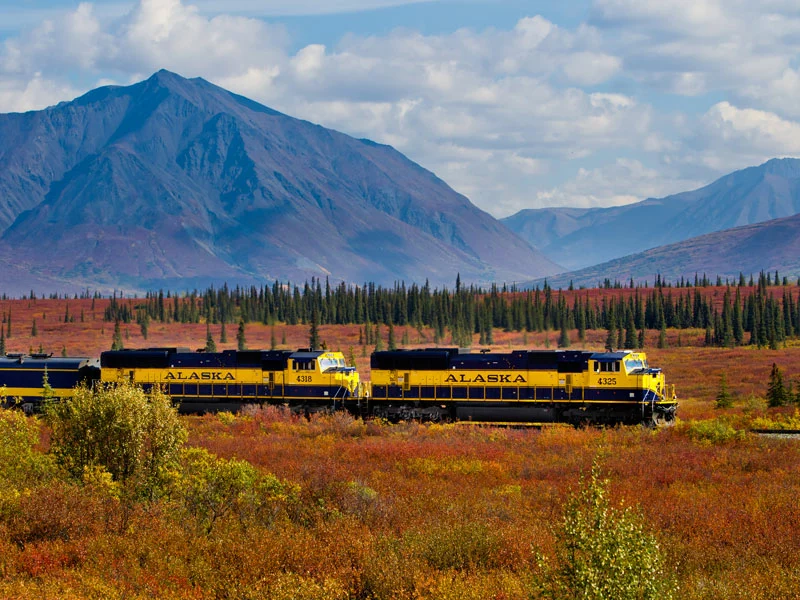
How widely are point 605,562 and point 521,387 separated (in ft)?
116

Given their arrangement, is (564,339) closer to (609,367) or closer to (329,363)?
(329,363)

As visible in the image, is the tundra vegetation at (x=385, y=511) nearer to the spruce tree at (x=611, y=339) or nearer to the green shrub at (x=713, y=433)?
the green shrub at (x=713, y=433)

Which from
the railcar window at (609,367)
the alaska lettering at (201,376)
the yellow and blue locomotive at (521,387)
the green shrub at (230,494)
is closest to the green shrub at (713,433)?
the yellow and blue locomotive at (521,387)

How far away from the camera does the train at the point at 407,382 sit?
4794 cm

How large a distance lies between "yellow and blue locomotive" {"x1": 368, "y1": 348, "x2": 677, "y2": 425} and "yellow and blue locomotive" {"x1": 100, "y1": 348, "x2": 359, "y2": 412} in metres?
2.95

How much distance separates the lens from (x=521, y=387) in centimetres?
4919

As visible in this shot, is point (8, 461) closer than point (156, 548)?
No

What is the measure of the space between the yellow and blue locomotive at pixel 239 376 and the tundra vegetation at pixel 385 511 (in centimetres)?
945

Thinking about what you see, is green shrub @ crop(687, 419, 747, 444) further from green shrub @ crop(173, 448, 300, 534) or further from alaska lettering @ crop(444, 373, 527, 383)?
green shrub @ crop(173, 448, 300, 534)

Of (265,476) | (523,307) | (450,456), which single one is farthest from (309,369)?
(523,307)

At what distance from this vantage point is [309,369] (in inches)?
2082

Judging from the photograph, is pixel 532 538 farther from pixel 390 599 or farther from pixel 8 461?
pixel 8 461

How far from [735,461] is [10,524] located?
24.4 m

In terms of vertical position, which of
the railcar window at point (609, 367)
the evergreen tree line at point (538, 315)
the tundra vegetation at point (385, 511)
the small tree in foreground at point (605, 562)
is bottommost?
the tundra vegetation at point (385, 511)
